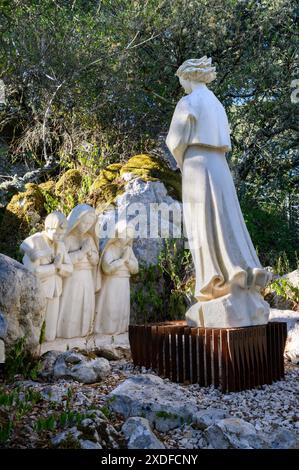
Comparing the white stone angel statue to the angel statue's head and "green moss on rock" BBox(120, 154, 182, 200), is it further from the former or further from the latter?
"green moss on rock" BBox(120, 154, 182, 200)

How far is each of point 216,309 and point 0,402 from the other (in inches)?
76.4

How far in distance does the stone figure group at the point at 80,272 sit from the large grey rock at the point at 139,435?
7.77 ft

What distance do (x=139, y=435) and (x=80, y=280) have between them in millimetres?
2803

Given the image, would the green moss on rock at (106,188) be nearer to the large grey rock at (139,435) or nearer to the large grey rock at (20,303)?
the large grey rock at (20,303)

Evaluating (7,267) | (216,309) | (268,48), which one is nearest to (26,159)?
(268,48)

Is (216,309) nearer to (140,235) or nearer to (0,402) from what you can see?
(0,402)

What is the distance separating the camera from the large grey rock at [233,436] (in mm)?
3164

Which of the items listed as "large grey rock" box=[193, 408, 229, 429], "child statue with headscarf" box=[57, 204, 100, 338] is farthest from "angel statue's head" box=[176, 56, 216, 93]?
"large grey rock" box=[193, 408, 229, 429]

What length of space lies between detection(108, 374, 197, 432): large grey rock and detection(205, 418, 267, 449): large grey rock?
1.30ft

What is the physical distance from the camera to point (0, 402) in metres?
3.46

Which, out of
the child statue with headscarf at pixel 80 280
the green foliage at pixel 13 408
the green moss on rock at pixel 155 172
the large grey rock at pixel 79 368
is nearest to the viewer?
the green foliage at pixel 13 408

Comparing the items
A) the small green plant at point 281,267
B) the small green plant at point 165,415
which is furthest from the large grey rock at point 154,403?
the small green plant at point 281,267

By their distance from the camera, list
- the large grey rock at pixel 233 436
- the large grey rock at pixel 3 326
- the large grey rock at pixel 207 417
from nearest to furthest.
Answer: the large grey rock at pixel 233 436 → the large grey rock at pixel 207 417 → the large grey rock at pixel 3 326
